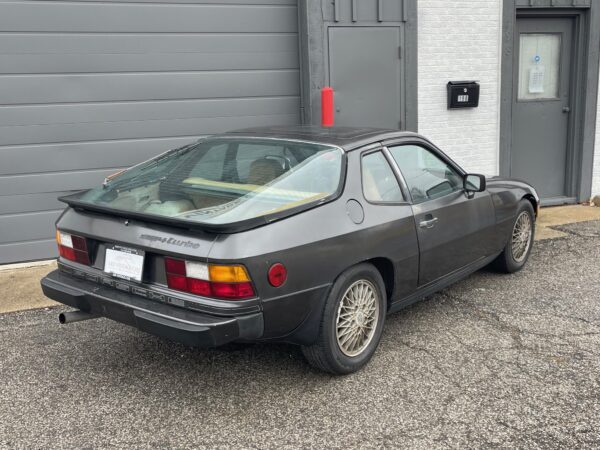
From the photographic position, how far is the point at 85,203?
11.7 feet

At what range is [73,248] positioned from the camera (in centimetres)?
363

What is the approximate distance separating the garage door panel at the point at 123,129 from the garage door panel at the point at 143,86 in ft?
0.80

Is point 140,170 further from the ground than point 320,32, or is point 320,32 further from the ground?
point 320,32

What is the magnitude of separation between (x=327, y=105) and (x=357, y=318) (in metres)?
3.55

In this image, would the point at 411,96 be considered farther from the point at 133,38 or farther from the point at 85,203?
the point at 85,203

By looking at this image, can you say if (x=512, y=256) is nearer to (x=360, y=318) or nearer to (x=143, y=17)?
(x=360, y=318)

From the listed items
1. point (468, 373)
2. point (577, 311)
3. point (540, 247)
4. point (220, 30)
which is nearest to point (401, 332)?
point (468, 373)

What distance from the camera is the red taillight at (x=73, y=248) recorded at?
11.6ft

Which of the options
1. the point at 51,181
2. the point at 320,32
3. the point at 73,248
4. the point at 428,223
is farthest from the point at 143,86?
the point at 428,223

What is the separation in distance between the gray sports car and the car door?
0.01m

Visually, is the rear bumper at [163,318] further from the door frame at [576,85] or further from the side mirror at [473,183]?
the door frame at [576,85]

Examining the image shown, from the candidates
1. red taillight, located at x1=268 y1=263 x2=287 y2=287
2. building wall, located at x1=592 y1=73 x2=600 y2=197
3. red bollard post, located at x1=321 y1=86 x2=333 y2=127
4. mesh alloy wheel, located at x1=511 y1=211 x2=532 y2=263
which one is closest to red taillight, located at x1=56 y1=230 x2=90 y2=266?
red taillight, located at x1=268 y1=263 x2=287 y2=287

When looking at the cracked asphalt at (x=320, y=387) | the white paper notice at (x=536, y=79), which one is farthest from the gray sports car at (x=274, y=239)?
the white paper notice at (x=536, y=79)

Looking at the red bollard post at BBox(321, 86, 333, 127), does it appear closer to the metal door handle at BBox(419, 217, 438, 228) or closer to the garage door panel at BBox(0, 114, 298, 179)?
the garage door panel at BBox(0, 114, 298, 179)
